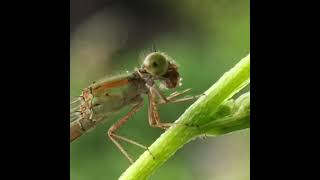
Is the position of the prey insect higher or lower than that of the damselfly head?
lower

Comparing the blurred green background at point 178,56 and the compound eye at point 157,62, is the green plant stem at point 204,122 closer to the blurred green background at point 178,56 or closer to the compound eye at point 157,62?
the compound eye at point 157,62

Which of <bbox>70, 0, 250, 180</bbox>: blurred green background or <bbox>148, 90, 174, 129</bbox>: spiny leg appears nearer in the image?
<bbox>148, 90, 174, 129</bbox>: spiny leg

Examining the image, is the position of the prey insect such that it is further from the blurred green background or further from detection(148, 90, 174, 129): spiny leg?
the blurred green background

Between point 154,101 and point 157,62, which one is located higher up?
point 157,62

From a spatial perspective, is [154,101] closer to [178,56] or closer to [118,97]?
[118,97]

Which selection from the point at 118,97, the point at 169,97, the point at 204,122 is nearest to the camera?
the point at 204,122

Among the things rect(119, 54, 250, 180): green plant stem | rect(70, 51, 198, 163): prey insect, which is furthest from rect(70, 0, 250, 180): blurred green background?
rect(119, 54, 250, 180): green plant stem

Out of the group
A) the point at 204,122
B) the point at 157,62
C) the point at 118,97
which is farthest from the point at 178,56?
the point at 204,122

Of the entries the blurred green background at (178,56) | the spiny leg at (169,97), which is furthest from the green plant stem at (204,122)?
the blurred green background at (178,56)

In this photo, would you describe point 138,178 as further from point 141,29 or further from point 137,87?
point 141,29
